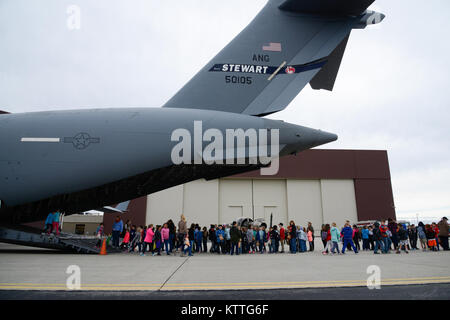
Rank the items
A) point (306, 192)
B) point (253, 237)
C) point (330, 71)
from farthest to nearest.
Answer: point (306, 192) → point (253, 237) → point (330, 71)

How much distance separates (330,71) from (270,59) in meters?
1.90

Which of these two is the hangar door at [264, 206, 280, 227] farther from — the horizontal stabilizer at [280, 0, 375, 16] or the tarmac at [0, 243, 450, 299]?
the tarmac at [0, 243, 450, 299]

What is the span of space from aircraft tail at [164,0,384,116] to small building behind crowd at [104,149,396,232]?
18159 millimetres

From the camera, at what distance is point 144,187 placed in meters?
7.84

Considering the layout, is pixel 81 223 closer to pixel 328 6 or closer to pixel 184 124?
pixel 184 124

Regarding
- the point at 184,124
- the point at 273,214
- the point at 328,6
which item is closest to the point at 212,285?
the point at 184,124

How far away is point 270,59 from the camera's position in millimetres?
7426

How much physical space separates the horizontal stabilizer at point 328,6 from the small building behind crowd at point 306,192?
1877cm

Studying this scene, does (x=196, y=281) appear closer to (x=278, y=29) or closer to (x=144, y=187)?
(x=144, y=187)

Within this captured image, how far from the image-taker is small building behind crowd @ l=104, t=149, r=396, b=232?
25109mm

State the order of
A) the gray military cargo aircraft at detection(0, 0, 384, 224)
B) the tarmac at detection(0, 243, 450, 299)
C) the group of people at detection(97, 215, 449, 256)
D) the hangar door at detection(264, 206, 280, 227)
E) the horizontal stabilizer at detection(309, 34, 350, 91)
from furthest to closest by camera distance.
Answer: the hangar door at detection(264, 206, 280, 227), the group of people at detection(97, 215, 449, 256), the horizontal stabilizer at detection(309, 34, 350, 91), the gray military cargo aircraft at detection(0, 0, 384, 224), the tarmac at detection(0, 243, 450, 299)

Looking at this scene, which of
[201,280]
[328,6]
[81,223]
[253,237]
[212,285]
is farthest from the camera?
[81,223]

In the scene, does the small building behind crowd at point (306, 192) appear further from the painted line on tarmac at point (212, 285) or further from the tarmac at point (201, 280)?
the painted line on tarmac at point (212, 285)

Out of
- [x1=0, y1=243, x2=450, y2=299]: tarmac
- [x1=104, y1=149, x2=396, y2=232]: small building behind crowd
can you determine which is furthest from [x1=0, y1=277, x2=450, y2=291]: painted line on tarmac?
[x1=104, y1=149, x2=396, y2=232]: small building behind crowd
